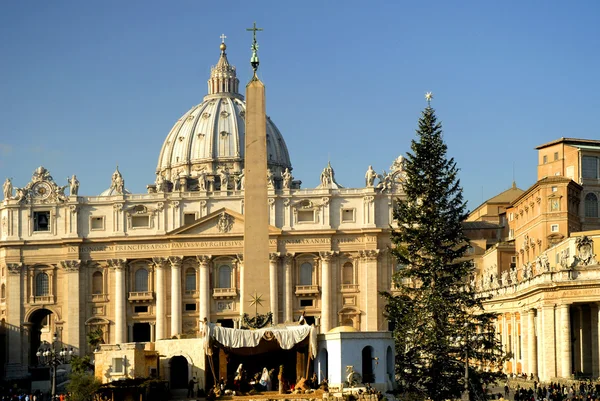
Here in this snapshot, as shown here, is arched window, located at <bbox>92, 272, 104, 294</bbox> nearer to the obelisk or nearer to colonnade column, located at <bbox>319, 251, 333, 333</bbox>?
colonnade column, located at <bbox>319, 251, 333, 333</bbox>

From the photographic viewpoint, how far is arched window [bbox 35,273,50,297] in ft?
374

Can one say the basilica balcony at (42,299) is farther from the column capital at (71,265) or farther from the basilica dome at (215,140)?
the basilica dome at (215,140)

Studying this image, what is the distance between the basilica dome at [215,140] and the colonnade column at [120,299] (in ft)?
123

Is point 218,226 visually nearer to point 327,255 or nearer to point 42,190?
Result: point 327,255

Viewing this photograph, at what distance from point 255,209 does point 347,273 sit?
180 feet

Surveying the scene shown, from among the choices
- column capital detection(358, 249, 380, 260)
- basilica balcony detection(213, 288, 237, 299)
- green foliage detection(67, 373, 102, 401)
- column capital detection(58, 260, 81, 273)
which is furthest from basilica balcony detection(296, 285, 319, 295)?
green foliage detection(67, 373, 102, 401)

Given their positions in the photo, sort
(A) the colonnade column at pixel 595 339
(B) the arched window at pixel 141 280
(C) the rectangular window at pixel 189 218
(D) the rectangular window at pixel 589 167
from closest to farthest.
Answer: (A) the colonnade column at pixel 595 339
(D) the rectangular window at pixel 589 167
(C) the rectangular window at pixel 189 218
(B) the arched window at pixel 141 280

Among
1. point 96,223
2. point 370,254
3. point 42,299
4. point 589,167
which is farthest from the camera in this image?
point 96,223

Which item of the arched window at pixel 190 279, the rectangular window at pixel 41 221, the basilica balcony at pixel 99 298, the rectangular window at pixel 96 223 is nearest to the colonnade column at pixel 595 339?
the arched window at pixel 190 279

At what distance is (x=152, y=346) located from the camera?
6378 centimetres

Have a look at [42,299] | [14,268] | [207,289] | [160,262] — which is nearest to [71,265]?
[42,299]

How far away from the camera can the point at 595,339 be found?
6825cm

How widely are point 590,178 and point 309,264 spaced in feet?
99.8

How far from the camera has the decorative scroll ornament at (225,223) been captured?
368 ft
